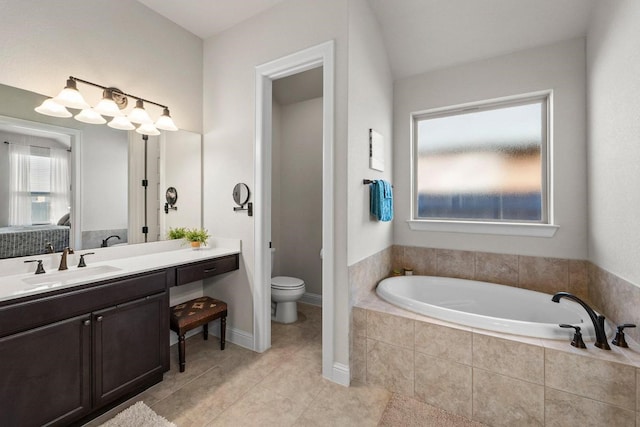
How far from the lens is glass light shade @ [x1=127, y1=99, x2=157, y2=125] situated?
2070 mm

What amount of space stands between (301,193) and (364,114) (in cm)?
159

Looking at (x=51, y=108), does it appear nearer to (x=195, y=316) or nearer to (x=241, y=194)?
(x=241, y=194)

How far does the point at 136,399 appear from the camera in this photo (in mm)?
1722

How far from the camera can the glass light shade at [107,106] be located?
6.20 ft

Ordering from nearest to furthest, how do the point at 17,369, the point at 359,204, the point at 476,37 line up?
the point at 17,369, the point at 359,204, the point at 476,37

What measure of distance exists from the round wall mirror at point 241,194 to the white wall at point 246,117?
53mm

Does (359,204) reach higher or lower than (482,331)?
higher

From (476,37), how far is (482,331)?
2.23 metres

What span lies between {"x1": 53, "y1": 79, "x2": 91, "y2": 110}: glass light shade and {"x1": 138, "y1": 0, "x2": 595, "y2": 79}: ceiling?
38.6 inches

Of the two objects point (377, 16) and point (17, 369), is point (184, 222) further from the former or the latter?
point (377, 16)

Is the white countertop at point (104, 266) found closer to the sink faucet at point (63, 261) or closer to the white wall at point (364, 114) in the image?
the sink faucet at point (63, 261)

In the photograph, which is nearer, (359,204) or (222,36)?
(359,204)

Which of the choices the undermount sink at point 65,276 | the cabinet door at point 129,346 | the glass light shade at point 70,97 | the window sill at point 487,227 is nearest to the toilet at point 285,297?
the cabinet door at point 129,346

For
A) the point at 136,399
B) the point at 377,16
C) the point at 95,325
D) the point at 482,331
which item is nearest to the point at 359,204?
the point at 482,331
